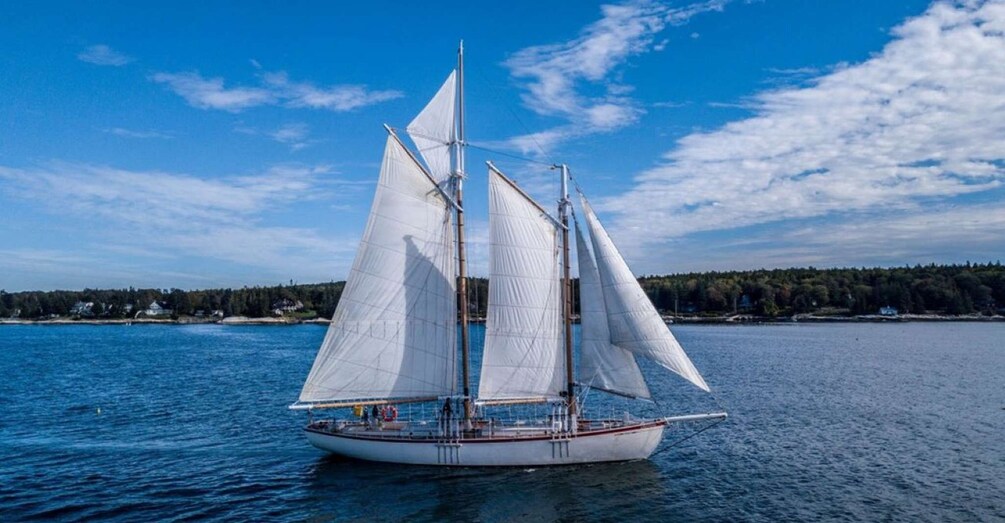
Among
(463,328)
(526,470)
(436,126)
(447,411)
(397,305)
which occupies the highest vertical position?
(436,126)

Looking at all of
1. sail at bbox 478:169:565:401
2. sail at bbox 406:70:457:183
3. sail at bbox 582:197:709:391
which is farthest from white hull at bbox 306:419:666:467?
sail at bbox 406:70:457:183

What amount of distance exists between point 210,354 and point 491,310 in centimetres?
8950

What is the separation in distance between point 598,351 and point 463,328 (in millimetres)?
7450

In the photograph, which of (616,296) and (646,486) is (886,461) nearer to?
(646,486)

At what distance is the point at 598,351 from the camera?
3709cm

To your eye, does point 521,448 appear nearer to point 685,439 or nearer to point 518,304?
point 518,304

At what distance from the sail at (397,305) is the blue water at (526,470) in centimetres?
461

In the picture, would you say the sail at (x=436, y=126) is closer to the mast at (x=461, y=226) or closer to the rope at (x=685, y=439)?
the mast at (x=461, y=226)

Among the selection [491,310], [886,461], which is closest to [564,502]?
[491,310]

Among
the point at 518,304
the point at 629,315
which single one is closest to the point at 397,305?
the point at 518,304

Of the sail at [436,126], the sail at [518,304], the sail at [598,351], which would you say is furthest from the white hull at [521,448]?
the sail at [436,126]

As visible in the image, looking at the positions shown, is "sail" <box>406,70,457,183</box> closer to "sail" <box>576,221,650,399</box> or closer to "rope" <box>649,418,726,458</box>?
"sail" <box>576,221,650,399</box>

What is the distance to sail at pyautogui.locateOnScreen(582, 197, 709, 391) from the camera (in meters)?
34.6

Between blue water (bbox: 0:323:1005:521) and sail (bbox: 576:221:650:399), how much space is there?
14.0 feet
